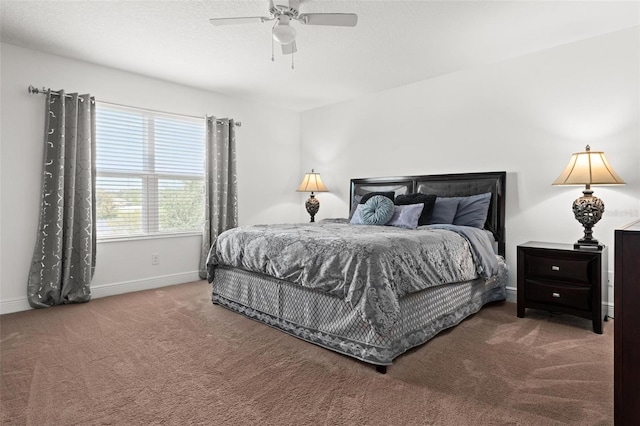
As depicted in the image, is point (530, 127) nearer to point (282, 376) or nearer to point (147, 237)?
point (282, 376)

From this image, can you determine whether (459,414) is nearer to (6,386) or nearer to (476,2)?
(6,386)

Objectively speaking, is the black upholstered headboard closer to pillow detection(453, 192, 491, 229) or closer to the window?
pillow detection(453, 192, 491, 229)

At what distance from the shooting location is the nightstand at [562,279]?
2736 millimetres

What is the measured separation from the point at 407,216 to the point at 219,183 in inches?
100

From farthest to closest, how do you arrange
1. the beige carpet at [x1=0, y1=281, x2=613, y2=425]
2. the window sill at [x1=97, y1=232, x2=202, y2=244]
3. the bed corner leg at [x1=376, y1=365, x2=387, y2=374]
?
the window sill at [x1=97, y1=232, x2=202, y2=244] → the bed corner leg at [x1=376, y1=365, x2=387, y2=374] → the beige carpet at [x1=0, y1=281, x2=613, y2=425]

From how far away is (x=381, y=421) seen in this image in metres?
1.67

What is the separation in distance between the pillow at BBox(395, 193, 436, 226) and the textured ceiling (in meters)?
1.42

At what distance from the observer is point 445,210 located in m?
3.71

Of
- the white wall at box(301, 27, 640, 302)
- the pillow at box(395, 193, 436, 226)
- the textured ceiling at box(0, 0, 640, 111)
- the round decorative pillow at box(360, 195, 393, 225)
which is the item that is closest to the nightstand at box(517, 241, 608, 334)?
the white wall at box(301, 27, 640, 302)

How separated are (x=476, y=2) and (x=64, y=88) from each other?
153 inches

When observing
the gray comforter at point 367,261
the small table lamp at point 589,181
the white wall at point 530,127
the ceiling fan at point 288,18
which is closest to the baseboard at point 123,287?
the gray comforter at point 367,261

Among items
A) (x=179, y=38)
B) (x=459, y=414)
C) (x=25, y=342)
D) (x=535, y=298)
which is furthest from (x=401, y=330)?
(x=179, y=38)

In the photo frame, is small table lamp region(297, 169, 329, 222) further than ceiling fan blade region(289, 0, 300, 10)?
Yes

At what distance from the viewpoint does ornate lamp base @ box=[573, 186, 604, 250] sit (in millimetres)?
2904
